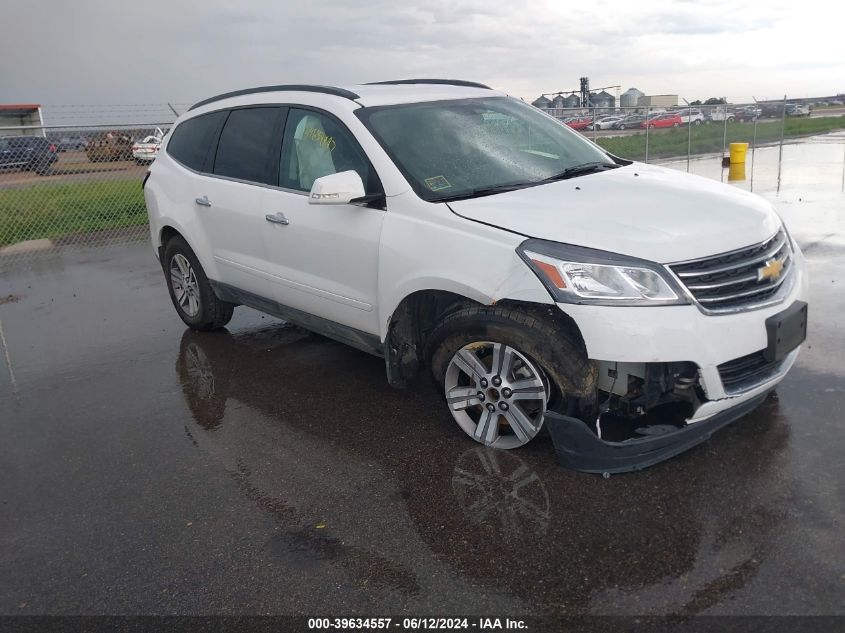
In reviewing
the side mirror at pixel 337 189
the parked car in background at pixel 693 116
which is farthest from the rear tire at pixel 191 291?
the parked car in background at pixel 693 116

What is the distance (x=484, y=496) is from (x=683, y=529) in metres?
0.91

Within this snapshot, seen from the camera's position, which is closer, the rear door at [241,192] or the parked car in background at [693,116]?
the rear door at [241,192]

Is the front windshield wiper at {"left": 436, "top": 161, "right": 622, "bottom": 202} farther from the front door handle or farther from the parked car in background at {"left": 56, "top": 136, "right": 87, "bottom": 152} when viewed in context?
the parked car in background at {"left": 56, "top": 136, "right": 87, "bottom": 152}

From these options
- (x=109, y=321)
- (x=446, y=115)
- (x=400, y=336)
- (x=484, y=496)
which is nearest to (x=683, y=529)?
(x=484, y=496)

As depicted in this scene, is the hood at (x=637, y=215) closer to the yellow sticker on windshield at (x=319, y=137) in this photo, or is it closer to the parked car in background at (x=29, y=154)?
the yellow sticker on windshield at (x=319, y=137)

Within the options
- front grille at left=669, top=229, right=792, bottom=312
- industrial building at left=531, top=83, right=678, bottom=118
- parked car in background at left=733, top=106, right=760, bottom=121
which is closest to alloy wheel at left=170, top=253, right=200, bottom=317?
front grille at left=669, top=229, right=792, bottom=312

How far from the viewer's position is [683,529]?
324 cm

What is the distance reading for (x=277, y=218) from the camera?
4949mm

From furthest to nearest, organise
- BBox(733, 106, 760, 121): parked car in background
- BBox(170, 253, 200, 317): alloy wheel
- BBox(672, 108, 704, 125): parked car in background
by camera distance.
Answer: BBox(733, 106, 760, 121): parked car in background, BBox(672, 108, 704, 125): parked car in background, BBox(170, 253, 200, 317): alloy wheel

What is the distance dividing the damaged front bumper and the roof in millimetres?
2359

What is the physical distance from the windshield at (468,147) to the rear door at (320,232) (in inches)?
9.6

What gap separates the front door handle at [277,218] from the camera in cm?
489

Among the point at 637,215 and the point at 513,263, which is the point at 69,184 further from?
the point at 637,215

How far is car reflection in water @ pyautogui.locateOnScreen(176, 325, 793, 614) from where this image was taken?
296 centimetres
